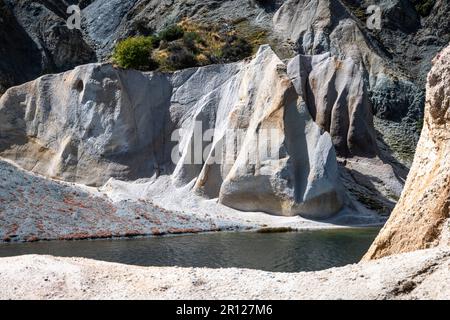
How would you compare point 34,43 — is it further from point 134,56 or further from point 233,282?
point 233,282

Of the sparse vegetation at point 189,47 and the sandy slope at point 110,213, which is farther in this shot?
the sparse vegetation at point 189,47

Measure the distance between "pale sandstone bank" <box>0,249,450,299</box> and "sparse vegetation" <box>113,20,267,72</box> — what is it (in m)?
48.1

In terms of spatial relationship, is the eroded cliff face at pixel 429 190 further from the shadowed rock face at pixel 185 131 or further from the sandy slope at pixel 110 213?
the shadowed rock face at pixel 185 131

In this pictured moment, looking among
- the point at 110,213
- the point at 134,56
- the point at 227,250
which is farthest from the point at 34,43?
the point at 227,250

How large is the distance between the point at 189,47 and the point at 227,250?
41919 millimetres

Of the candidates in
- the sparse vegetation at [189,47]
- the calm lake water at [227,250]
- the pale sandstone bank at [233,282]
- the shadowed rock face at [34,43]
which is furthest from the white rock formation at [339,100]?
the pale sandstone bank at [233,282]

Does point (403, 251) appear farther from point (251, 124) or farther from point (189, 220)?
point (251, 124)

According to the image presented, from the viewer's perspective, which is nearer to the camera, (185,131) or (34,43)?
(185,131)

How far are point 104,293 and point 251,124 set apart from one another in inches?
1192

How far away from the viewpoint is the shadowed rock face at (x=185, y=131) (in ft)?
127

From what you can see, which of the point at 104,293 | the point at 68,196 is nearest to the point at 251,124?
the point at 68,196

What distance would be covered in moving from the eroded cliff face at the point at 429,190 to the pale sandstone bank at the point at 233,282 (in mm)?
1367

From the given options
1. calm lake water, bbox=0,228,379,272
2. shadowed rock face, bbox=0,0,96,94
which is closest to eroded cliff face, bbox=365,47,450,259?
calm lake water, bbox=0,228,379,272

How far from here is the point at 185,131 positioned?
146ft
